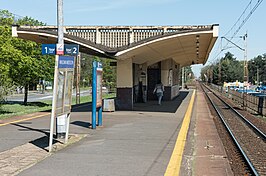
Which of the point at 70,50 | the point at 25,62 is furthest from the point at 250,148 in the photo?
the point at 25,62

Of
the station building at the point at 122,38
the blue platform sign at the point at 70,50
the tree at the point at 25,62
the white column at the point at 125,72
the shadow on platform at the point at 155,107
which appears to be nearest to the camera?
the blue platform sign at the point at 70,50

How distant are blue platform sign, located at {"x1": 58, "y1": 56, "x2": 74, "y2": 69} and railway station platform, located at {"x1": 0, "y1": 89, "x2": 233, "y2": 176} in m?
1.99

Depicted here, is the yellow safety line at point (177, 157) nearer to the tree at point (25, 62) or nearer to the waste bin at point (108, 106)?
the waste bin at point (108, 106)

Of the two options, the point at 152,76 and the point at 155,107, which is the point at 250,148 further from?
the point at 152,76

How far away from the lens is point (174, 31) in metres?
19.0

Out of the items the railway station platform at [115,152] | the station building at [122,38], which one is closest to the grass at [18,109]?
the station building at [122,38]

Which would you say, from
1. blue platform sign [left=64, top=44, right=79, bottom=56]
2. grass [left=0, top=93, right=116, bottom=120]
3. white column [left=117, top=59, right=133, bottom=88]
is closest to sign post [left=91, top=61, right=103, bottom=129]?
blue platform sign [left=64, top=44, right=79, bottom=56]

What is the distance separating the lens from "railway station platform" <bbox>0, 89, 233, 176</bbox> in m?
7.73

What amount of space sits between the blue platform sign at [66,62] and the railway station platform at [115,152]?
199 centimetres

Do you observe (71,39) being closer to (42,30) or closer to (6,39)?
(42,30)

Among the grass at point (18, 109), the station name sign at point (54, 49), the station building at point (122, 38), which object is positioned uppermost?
the station building at point (122, 38)

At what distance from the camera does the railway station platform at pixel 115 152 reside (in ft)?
25.4

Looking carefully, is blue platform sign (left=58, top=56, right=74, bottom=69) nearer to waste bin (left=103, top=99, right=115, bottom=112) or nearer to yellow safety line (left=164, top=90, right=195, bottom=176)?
yellow safety line (left=164, top=90, right=195, bottom=176)

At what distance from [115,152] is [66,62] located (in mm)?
2547
